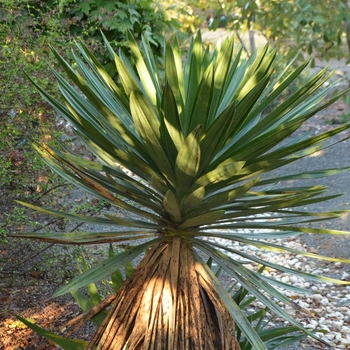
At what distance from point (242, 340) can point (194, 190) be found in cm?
111

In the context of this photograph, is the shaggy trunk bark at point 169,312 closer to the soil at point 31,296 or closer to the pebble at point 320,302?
the soil at point 31,296

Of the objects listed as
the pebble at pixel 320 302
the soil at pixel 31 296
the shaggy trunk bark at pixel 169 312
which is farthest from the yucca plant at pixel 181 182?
the pebble at pixel 320 302

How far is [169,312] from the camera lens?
2.10 metres

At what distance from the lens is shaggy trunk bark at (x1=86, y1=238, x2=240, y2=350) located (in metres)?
2.08

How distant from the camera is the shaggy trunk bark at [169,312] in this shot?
208cm

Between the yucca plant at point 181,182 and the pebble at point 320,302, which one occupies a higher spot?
the yucca plant at point 181,182

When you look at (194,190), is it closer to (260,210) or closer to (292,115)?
(260,210)

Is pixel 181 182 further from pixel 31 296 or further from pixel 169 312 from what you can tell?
pixel 31 296

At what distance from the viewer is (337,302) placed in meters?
5.36

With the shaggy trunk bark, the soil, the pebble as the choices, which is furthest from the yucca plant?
the pebble

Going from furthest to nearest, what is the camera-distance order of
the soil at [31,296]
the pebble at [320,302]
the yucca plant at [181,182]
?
the pebble at [320,302], the soil at [31,296], the yucca plant at [181,182]

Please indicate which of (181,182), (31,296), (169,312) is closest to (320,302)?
(31,296)

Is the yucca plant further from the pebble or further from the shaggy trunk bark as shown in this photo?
the pebble

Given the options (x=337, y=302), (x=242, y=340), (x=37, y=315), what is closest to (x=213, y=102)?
(x=242, y=340)
